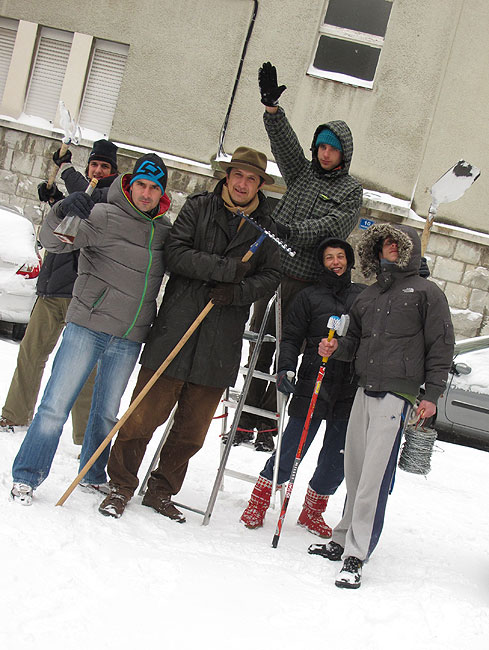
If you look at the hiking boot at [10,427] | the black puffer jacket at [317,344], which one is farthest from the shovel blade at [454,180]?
the hiking boot at [10,427]

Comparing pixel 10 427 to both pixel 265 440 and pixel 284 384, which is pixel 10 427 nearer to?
pixel 265 440

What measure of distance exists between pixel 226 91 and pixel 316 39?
1.66m

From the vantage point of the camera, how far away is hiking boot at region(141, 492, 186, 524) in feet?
12.9

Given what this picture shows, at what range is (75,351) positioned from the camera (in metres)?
3.75

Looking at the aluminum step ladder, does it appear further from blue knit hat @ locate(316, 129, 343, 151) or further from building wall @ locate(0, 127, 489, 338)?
building wall @ locate(0, 127, 489, 338)

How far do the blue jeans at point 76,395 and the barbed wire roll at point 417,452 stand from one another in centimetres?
360

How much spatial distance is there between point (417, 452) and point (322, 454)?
2.63 metres

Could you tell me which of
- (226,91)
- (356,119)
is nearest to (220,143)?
(226,91)

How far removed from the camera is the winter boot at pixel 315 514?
4348mm

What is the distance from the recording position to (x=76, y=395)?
3803 millimetres

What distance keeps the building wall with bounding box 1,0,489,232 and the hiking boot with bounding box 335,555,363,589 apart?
8.44 m

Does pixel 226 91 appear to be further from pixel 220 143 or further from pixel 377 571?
pixel 377 571

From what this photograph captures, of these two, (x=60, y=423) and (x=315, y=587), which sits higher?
(x=60, y=423)

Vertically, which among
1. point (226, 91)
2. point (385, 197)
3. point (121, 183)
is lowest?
point (121, 183)
